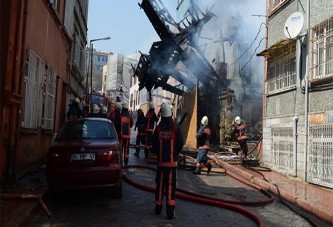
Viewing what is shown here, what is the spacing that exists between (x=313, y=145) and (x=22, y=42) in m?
7.59

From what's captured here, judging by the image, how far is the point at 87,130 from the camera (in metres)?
7.19

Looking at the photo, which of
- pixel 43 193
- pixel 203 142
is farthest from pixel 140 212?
pixel 203 142

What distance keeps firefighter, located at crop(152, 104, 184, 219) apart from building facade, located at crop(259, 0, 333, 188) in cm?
486

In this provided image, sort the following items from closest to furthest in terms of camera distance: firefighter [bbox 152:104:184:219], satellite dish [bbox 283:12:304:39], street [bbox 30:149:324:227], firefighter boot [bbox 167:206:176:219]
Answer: street [bbox 30:149:324:227]
firefighter boot [bbox 167:206:176:219]
firefighter [bbox 152:104:184:219]
satellite dish [bbox 283:12:304:39]

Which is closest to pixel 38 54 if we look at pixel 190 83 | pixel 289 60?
pixel 289 60

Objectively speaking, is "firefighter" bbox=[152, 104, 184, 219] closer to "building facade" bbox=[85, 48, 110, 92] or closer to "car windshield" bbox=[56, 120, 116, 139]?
"car windshield" bbox=[56, 120, 116, 139]

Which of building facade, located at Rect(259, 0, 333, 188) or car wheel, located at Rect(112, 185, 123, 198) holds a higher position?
building facade, located at Rect(259, 0, 333, 188)

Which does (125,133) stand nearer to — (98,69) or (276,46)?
(276,46)

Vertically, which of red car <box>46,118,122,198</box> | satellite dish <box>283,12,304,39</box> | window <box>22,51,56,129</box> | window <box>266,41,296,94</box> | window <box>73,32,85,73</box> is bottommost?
red car <box>46,118,122,198</box>

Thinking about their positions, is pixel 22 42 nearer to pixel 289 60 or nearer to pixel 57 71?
pixel 57 71

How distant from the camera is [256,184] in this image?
32.7ft

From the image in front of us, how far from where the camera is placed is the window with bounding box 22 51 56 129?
28.8ft

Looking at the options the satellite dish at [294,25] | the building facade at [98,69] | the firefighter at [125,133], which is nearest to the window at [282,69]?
the satellite dish at [294,25]

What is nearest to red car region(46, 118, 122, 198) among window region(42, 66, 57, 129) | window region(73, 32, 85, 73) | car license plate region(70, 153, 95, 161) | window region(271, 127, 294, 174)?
car license plate region(70, 153, 95, 161)
